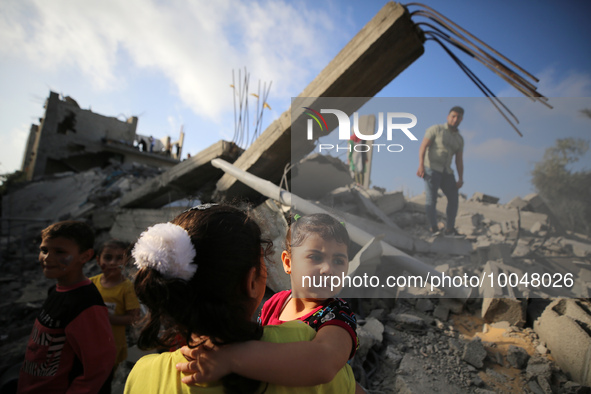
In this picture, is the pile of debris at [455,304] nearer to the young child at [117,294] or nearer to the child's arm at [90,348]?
the young child at [117,294]

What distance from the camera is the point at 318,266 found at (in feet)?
4.09

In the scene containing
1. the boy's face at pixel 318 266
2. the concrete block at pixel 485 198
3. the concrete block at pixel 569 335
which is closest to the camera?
the boy's face at pixel 318 266

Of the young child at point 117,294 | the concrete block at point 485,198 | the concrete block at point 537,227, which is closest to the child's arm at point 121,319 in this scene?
the young child at point 117,294

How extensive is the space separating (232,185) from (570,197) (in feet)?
14.2

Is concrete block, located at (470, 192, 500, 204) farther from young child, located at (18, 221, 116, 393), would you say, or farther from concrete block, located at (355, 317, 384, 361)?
young child, located at (18, 221, 116, 393)

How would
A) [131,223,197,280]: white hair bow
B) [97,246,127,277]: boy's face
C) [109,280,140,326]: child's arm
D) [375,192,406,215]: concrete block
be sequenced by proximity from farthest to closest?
[375,192,406,215]: concrete block < [97,246,127,277]: boy's face < [109,280,140,326]: child's arm < [131,223,197,280]: white hair bow

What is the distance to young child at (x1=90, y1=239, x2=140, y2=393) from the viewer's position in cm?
240

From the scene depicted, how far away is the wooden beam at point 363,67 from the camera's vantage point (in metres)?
2.77

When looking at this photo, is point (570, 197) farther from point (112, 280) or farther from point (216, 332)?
point (112, 280)

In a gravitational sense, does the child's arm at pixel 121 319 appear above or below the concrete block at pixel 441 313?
below

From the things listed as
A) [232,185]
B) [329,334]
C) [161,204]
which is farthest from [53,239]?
[161,204]

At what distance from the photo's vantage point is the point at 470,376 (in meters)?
2.08

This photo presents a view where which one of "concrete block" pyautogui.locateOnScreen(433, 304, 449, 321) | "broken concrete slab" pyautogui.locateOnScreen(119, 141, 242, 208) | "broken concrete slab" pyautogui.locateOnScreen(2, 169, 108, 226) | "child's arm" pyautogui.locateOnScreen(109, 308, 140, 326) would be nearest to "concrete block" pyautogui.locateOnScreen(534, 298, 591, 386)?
"concrete block" pyautogui.locateOnScreen(433, 304, 449, 321)

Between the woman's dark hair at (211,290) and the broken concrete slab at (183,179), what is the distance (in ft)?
12.1
